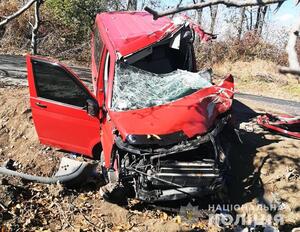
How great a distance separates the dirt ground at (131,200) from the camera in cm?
563

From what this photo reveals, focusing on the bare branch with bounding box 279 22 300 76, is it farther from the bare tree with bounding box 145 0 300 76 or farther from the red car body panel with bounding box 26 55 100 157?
the red car body panel with bounding box 26 55 100 157

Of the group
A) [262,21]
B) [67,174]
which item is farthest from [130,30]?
[262,21]

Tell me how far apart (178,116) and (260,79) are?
1201cm

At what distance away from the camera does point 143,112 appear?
19.7ft

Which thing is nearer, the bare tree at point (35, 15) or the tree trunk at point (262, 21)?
the bare tree at point (35, 15)

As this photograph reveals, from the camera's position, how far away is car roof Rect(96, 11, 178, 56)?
22.3 feet

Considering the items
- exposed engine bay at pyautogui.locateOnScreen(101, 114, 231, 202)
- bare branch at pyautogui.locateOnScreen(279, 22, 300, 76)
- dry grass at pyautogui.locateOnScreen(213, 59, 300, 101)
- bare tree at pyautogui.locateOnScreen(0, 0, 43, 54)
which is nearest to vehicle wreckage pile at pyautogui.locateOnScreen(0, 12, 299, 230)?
exposed engine bay at pyautogui.locateOnScreen(101, 114, 231, 202)

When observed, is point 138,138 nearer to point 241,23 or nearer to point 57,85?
point 57,85

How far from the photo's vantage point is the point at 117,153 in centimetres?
578

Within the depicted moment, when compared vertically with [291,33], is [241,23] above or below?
below

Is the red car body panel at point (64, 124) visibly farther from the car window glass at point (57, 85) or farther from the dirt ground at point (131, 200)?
the dirt ground at point (131, 200)

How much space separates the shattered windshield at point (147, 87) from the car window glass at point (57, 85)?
0.54 m

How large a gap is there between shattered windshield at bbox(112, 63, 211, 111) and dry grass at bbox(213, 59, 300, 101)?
676cm

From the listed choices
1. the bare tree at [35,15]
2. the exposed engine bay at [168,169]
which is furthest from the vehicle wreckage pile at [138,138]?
the bare tree at [35,15]
